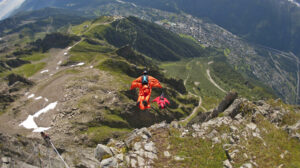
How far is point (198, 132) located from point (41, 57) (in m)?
193

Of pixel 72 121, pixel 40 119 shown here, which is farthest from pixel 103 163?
pixel 40 119

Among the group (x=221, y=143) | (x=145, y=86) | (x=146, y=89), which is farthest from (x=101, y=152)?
(x=221, y=143)

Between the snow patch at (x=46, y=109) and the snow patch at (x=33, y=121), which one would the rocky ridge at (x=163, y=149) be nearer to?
the snow patch at (x=33, y=121)

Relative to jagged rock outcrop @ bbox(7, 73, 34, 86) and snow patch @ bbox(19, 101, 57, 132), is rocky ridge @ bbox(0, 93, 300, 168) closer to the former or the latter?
snow patch @ bbox(19, 101, 57, 132)

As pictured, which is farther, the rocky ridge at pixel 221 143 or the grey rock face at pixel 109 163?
the rocky ridge at pixel 221 143

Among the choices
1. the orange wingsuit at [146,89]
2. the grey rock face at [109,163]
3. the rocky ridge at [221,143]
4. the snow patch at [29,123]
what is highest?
the orange wingsuit at [146,89]

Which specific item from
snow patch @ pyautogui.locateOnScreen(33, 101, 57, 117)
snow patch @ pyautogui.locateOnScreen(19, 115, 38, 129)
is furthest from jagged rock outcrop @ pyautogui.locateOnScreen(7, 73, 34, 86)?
snow patch @ pyautogui.locateOnScreen(19, 115, 38, 129)

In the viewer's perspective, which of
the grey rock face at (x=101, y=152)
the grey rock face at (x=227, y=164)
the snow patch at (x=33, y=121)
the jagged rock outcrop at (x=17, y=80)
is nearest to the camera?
the grey rock face at (x=227, y=164)

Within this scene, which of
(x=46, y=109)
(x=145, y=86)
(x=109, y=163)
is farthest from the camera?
(x=46, y=109)

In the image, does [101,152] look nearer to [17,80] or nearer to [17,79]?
[17,80]

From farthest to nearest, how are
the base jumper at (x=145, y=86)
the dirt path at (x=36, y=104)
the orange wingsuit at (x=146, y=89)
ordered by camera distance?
the dirt path at (x=36, y=104), the orange wingsuit at (x=146, y=89), the base jumper at (x=145, y=86)

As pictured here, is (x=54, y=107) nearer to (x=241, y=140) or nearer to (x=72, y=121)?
(x=72, y=121)

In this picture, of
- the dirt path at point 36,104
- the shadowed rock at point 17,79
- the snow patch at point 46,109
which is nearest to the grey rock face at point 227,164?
the dirt path at point 36,104

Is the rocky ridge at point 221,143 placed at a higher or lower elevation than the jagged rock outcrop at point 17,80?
higher
